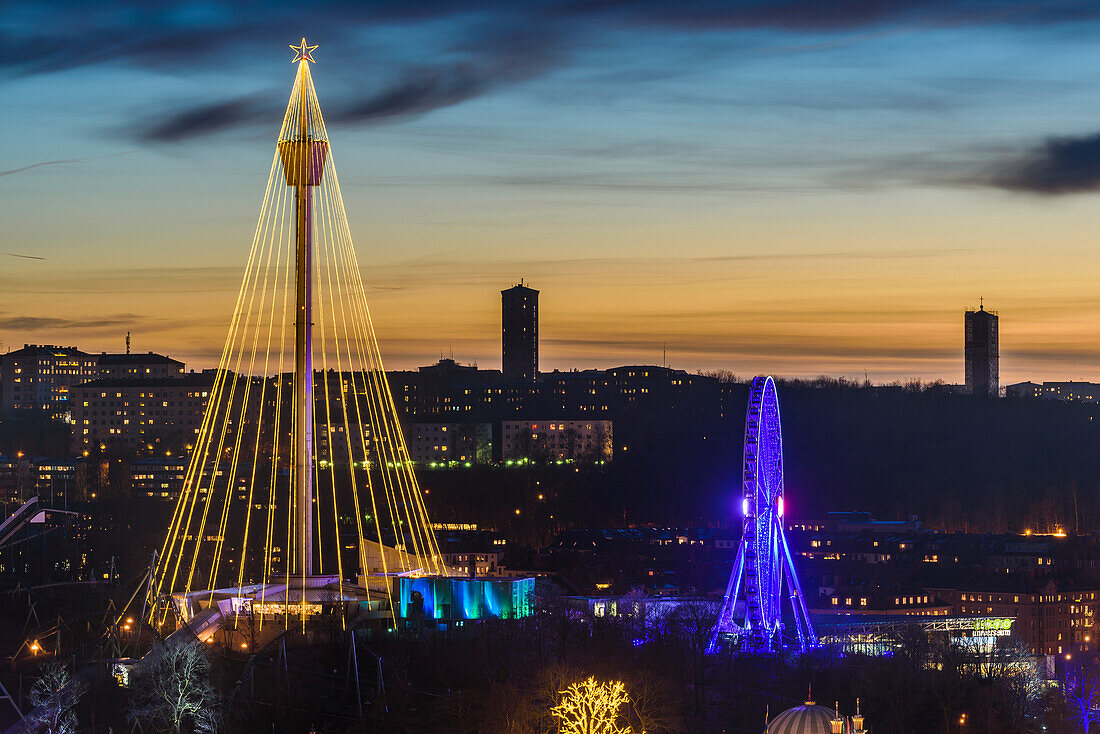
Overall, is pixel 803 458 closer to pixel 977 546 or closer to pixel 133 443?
pixel 977 546

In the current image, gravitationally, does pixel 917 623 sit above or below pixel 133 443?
below

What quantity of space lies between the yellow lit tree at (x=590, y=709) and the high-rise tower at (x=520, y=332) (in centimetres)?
9035

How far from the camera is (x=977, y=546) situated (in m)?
68.4

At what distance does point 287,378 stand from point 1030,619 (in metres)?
42.2

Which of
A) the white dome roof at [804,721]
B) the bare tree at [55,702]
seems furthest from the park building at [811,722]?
the bare tree at [55,702]

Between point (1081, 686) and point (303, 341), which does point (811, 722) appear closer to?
point (303, 341)

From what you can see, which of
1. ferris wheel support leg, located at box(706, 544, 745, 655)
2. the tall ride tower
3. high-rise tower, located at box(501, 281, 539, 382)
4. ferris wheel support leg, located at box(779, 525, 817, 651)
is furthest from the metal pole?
high-rise tower, located at box(501, 281, 539, 382)

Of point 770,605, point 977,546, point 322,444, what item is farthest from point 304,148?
point 322,444

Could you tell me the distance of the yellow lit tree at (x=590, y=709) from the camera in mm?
28806

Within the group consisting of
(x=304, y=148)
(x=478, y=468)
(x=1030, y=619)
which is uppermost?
(x=304, y=148)

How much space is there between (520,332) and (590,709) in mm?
91904

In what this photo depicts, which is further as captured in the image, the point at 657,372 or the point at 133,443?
the point at 657,372

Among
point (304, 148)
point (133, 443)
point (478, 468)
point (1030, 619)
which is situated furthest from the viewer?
point (133, 443)

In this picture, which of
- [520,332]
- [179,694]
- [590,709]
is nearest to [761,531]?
[590,709]
